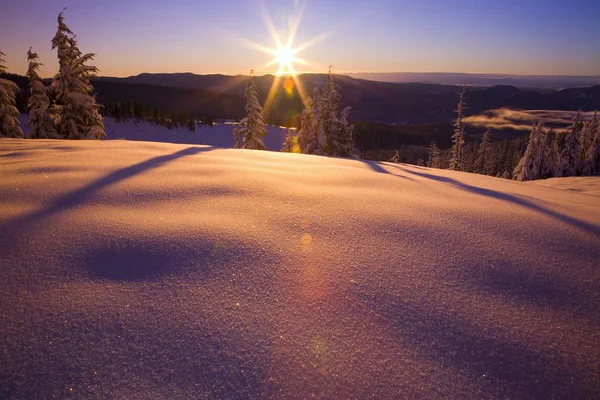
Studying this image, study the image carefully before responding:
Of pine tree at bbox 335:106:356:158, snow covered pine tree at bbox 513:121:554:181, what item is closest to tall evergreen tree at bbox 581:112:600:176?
snow covered pine tree at bbox 513:121:554:181

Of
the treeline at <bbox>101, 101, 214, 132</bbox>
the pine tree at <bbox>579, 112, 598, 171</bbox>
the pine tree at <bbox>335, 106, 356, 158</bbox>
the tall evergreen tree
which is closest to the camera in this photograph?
the pine tree at <bbox>335, 106, 356, 158</bbox>

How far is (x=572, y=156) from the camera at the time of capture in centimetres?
2945

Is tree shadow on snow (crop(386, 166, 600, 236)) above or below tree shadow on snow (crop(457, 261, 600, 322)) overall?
above

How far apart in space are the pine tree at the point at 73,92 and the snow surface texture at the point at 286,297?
20863mm

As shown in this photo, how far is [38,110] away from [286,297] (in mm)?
26900

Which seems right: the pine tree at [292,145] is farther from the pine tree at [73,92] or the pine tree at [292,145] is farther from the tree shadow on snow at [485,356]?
the tree shadow on snow at [485,356]

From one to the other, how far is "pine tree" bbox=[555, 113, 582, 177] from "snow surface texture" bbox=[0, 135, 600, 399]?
35589mm

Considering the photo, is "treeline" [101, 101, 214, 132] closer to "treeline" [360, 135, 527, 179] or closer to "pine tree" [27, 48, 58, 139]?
"pine tree" [27, 48, 58, 139]

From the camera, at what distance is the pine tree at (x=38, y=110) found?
797 inches

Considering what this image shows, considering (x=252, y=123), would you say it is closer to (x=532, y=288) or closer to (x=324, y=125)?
(x=324, y=125)

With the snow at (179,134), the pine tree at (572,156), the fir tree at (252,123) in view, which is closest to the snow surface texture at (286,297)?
the fir tree at (252,123)

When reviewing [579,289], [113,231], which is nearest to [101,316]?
[113,231]

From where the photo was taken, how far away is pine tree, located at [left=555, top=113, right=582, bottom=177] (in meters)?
29.3

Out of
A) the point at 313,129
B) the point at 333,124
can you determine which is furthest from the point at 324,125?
the point at 313,129
